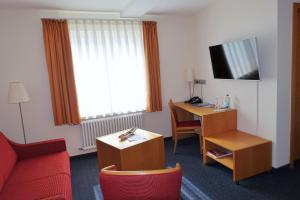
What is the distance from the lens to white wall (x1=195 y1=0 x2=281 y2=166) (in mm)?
2814

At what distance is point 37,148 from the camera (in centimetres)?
290

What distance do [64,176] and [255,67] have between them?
2612 millimetres

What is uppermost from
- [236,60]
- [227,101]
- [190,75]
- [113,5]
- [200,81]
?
[113,5]

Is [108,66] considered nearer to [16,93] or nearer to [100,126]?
[100,126]

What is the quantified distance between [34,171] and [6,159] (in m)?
0.34

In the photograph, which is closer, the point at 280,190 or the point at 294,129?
the point at 280,190

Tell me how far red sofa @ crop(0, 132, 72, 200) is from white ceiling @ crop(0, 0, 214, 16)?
1.86 metres

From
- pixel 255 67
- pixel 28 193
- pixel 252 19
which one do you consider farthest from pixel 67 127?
pixel 252 19

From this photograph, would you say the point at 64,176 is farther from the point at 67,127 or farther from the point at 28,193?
the point at 67,127

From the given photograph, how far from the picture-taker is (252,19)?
3012 mm

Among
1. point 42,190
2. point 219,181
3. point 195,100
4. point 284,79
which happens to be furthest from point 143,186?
point 195,100

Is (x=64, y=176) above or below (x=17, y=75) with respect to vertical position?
below

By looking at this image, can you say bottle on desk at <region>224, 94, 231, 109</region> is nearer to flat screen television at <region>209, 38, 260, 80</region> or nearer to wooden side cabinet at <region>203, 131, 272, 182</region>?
flat screen television at <region>209, 38, 260, 80</region>

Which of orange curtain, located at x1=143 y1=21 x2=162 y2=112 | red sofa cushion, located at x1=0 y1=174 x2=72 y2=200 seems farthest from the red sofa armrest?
orange curtain, located at x1=143 y1=21 x2=162 y2=112
